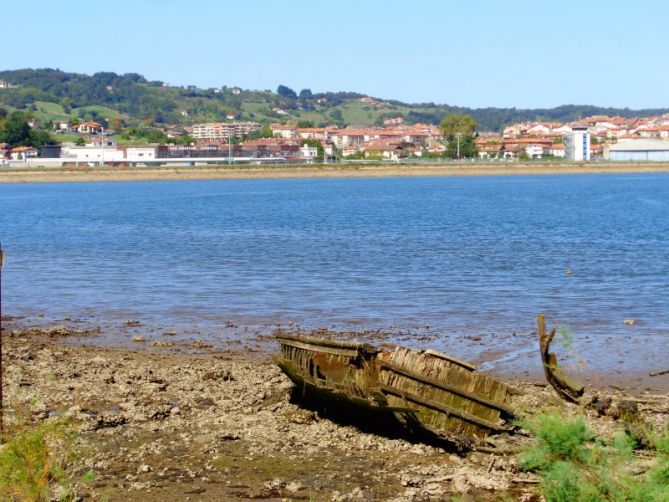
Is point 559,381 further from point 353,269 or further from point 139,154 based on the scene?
point 139,154

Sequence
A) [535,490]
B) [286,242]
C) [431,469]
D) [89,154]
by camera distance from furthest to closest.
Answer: [89,154] < [286,242] < [431,469] < [535,490]

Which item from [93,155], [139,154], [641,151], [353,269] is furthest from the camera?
[641,151]

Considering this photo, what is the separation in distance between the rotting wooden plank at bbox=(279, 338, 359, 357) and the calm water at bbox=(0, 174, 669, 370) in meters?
6.65

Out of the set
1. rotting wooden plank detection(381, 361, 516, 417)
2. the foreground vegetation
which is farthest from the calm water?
the foreground vegetation

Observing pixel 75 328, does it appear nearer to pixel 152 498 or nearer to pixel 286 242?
pixel 152 498

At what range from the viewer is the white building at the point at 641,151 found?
7470 inches

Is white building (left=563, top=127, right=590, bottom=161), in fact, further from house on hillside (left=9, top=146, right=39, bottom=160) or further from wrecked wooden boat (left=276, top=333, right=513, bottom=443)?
wrecked wooden boat (left=276, top=333, right=513, bottom=443)

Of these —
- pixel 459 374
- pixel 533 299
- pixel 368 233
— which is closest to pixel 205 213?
pixel 368 233

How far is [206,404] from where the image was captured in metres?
14.5

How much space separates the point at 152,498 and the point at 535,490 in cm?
402

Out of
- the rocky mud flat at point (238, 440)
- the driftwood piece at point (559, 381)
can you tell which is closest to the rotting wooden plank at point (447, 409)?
the rocky mud flat at point (238, 440)

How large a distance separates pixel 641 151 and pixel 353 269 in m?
170

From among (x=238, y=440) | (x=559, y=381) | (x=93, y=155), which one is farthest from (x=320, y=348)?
(x=93, y=155)

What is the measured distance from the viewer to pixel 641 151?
19262cm
